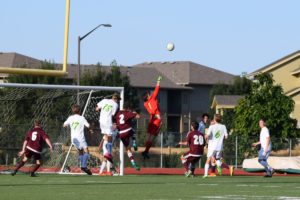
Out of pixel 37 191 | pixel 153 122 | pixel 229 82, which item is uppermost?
pixel 229 82

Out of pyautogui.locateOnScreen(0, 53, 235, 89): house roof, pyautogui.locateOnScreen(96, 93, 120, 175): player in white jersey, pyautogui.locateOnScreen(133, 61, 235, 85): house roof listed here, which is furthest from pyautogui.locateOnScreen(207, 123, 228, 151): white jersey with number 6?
pyautogui.locateOnScreen(133, 61, 235, 85): house roof

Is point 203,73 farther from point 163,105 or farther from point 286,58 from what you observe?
point 286,58

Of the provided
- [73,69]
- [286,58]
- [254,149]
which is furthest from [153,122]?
[73,69]

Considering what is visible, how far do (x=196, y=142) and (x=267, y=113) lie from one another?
28.7 m

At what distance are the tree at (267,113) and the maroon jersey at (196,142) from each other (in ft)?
87.5

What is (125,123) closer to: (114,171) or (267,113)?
(114,171)

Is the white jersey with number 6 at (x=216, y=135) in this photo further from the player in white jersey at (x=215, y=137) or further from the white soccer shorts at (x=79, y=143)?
the white soccer shorts at (x=79, y=143)

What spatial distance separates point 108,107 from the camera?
1028 inches

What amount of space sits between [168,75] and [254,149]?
5574 cm

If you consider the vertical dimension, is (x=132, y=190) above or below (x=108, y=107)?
below

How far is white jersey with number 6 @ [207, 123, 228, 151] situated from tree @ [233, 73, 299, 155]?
2634cm

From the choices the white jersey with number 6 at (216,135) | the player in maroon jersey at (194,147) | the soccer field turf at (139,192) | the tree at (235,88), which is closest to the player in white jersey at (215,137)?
the white jersey with number 6 at (216,135)

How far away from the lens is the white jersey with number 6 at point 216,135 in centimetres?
2658

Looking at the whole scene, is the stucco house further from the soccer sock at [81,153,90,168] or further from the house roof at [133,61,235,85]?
the soccer sock at [81,153,90,168]
